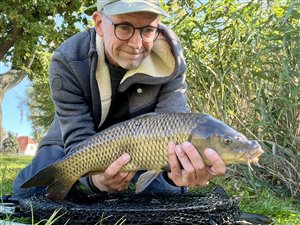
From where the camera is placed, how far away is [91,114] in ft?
5.87

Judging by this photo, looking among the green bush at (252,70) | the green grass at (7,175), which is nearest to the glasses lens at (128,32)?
the green grass at (7,175)

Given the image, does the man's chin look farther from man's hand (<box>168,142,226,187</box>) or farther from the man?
man's hand (<box>168,142,226,187</box>)

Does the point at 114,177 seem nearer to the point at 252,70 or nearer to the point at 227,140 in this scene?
the point at 227,140

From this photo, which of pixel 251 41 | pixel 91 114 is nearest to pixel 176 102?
pixel 91 114

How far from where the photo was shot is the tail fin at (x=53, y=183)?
55.1 inches

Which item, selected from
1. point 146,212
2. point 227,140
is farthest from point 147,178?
point 227,140

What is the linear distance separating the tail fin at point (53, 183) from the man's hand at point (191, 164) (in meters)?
0.30

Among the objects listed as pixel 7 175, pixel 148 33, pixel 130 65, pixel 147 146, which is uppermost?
pixel 148 33

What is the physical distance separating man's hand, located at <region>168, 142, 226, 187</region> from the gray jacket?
0.40 metres

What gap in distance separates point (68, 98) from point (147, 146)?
1.78 ft

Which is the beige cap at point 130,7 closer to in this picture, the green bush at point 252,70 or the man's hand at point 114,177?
the man's hand at point 114,177

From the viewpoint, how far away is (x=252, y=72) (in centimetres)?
235

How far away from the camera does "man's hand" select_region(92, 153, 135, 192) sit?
133 centimetres

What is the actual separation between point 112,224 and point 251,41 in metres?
1.47
